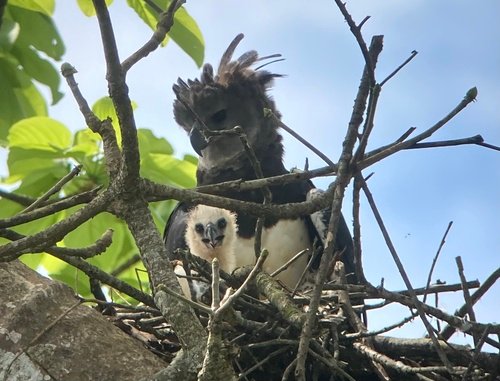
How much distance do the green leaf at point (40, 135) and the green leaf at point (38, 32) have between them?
0.30 metres

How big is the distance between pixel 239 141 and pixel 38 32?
72.3 inches

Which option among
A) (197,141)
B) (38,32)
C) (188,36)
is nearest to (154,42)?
(188,36)

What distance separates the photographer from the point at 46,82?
167 inches

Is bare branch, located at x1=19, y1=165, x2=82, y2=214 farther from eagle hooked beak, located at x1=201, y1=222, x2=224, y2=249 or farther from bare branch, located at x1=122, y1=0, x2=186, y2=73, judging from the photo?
eagle hooked beak, located at x1=201, y1=222, x2=224, y2=249

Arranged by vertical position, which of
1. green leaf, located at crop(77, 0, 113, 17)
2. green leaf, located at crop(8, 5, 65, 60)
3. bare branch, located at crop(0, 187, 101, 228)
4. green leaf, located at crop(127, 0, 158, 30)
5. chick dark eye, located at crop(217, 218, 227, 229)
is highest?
green leaf, located at crop(127, 0, 158, 30)

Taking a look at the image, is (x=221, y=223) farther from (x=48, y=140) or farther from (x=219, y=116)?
(x=219, y=116)

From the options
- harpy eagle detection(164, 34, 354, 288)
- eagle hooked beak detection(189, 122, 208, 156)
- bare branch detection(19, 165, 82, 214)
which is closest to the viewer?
bare branch detection(19, 165, 82, 214)

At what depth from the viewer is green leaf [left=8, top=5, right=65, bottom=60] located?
4062 mm

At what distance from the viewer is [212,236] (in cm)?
420

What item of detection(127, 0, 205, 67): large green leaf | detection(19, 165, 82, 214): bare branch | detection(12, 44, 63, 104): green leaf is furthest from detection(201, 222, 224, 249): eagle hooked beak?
detection(19, 165, 82, 214): bare branch

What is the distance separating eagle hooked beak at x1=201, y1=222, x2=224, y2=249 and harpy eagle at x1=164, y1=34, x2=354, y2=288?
0.39m

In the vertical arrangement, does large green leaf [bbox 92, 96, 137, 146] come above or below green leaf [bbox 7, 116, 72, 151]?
above

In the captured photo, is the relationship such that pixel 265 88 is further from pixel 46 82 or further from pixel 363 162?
pixel 363 162

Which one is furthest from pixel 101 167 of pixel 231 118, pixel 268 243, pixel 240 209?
pixel 240 209
